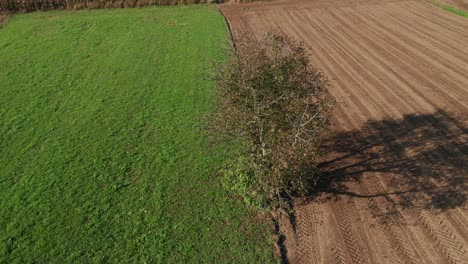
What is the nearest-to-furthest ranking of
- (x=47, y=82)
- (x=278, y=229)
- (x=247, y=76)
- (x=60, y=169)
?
(x=247, y=76) → (x=278, y=229) → (x=60, y=169) → (x=47, y=82)

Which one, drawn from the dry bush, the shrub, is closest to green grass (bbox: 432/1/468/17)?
the dry bush

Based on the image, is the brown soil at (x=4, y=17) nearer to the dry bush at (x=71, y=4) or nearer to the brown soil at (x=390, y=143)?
the dry bush at (x=71, y=4)

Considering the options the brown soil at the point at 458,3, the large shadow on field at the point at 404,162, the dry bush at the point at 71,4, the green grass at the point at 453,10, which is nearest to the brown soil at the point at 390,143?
the large shadow on field at the point at 404,162

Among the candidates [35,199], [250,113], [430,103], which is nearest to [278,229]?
[250,113]

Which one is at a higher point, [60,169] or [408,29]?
[408,29]

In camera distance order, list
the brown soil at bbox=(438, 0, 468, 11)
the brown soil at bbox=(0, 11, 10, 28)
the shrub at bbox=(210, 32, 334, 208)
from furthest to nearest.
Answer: the brown soil at bbox=(438, 0, 468, 11) < the brown soil at bbox=(0, 11, 10, 28) < the shrub at bbox=(210, 32, 334, 208)

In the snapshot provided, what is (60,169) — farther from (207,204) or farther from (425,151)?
(425,151)

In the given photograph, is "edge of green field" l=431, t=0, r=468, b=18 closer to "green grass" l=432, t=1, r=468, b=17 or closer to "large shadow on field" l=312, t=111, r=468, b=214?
"green grass" l=432, t=1, r=468, b=17

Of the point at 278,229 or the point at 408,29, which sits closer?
the point at 278,229
